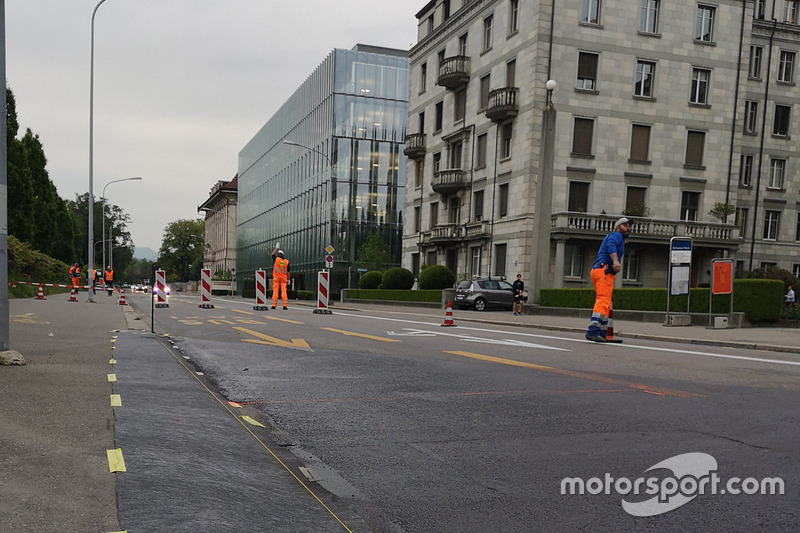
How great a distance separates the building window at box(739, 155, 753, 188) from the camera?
4247 centimetres

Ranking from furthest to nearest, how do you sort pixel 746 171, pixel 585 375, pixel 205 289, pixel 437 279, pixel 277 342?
pixel 746 171, pixel 437 279, pixel 205 289, pixel 277 342, pixel 585 375

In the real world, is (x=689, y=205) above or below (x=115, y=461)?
above

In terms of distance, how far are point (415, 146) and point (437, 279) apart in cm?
1405

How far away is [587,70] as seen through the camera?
35.5 metres

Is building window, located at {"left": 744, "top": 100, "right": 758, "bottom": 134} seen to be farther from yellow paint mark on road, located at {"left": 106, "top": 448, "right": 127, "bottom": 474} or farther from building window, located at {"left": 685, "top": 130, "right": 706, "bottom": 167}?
yellow paint mark on road, located at {"left": 106, "top": 448, "right": 127, "bottom": 474}

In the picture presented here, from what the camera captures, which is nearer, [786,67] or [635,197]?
[635,197]

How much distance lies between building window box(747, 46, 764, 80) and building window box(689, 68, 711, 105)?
6990 mm

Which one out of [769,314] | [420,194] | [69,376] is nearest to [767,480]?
[69,376]

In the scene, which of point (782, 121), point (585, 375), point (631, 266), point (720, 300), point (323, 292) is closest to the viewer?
point (585, 375)

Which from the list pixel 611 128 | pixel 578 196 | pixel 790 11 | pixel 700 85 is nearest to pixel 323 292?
pixel 578 196

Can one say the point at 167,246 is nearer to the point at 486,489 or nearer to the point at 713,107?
the point at 713,107

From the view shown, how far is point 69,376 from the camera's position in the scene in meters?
5.58

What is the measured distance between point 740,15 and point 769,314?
2597 centimetres

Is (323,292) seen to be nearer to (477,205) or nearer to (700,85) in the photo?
(477,205)
